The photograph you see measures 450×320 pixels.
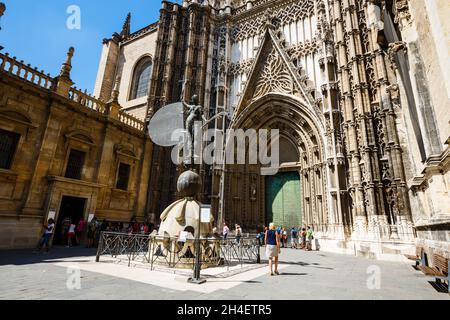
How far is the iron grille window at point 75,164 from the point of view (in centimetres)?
1335

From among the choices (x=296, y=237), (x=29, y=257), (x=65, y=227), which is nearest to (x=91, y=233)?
(x=65, y=227)

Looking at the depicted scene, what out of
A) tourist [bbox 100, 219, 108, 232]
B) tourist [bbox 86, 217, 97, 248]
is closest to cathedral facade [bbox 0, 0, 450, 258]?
tourist [bbox 100, 219, 108, 232]

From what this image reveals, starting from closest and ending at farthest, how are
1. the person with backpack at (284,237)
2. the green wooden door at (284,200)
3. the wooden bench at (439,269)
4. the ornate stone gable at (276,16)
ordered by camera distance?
the wooden bench at (439,269) < the person with backpack at (284,237) < the green wooden door at (284,200) < the ornate stone gable at (276,16)

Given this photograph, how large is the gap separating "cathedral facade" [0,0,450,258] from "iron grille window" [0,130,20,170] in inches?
22.6

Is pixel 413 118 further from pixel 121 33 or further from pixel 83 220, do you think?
pixel 121 33

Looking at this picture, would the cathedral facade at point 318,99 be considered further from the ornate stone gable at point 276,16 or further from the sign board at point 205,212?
the sign board at point 205,212

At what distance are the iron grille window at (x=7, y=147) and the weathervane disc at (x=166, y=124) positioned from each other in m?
8.81

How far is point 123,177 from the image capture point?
1672 centimetres

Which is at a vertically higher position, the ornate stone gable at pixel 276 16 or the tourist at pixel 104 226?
the ornate stone gable at pixel 276 16

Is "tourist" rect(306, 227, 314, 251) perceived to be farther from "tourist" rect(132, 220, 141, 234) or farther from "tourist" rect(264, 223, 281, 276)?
"tourist" rect(132, 220, 141, 234)

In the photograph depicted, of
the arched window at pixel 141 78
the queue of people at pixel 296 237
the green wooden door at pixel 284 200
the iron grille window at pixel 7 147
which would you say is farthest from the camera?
the arched window at pixel 141 78

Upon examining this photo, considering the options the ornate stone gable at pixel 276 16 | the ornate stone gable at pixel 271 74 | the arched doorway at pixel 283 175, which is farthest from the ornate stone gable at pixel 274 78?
the ornate stone gable at pixel 276 16

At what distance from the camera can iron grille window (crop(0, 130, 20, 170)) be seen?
10.8 meters
